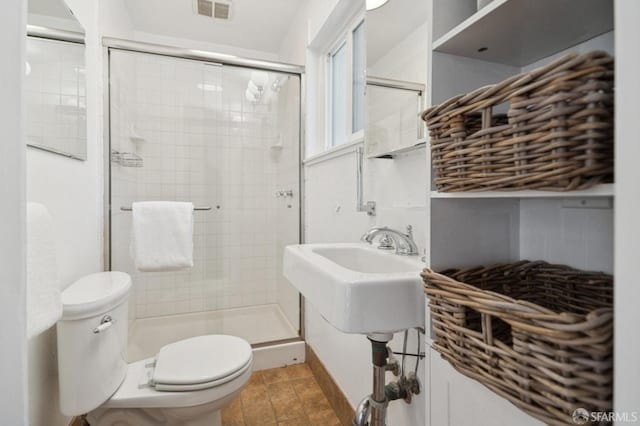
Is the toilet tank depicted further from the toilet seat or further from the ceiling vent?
the ceiling vent

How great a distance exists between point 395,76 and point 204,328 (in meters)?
2.09

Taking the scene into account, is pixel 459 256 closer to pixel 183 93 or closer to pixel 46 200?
pixel 46 200

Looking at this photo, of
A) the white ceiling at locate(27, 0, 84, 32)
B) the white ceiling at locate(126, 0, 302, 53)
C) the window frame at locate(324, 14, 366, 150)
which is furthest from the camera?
the white ceiling at locate(126, 0, 302, 53)

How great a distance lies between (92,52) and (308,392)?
2.21 meters

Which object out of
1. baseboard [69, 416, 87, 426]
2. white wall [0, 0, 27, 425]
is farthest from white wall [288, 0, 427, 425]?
baseboard [69, 416, 87, 426]

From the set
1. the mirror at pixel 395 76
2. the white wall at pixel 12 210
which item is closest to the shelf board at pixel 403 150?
the mirror at pixel 395 76

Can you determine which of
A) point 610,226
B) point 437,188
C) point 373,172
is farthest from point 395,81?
point 610,226

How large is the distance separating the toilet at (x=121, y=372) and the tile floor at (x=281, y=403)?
24cm

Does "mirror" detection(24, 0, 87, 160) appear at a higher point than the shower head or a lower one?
lower

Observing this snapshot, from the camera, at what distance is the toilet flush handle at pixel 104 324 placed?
1.09m

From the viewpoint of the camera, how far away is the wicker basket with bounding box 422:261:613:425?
0.37 metres

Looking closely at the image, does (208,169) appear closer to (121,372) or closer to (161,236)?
(161,236)

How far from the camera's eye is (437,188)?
0.67 meters

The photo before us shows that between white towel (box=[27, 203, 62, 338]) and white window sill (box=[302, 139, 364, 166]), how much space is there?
1121mm
